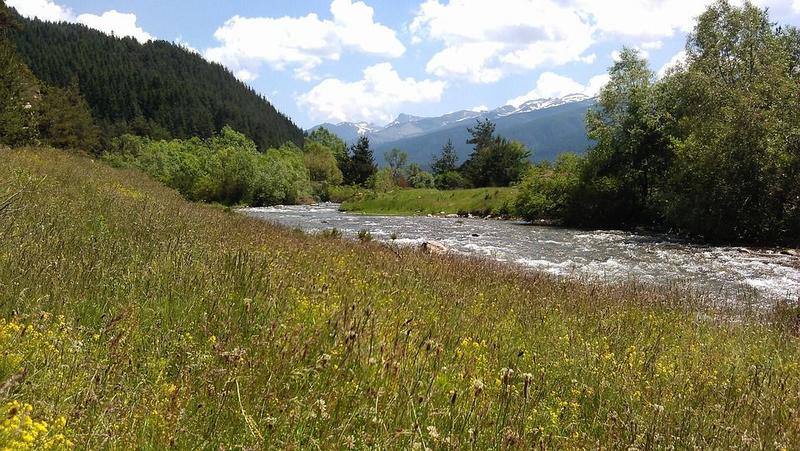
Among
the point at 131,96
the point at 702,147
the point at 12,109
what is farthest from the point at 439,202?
the point at 131,96

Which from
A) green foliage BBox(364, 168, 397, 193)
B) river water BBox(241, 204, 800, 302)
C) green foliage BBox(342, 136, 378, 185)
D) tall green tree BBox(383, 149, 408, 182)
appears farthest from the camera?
tall green tree BBox(383, 149, 408, 182)

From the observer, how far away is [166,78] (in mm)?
192500

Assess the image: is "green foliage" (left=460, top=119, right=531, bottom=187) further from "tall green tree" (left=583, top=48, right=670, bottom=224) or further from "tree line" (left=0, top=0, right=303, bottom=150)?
"tree line" (left=0, top=0, right=303, bottom=150)

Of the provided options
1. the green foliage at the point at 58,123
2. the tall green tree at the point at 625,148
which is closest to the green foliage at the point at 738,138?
the tall green tree at the point at 625,148

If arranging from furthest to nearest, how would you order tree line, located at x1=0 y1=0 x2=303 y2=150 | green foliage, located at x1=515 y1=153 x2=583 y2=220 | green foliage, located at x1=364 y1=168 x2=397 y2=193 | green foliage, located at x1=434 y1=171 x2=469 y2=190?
tree line, located at x1=0 y1=0 x2=303 y2=150 < green foliage, located at x1=434 y1=171 x2=469 y2=190 < green foliage, located at x1=364 y1=168 x2=397 y2=193 < green foliage, located at x1=515 y1=153 x2=583 y2=220

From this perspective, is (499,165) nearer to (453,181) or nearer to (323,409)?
(453,181)

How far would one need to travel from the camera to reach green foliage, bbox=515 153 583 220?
44.4 m

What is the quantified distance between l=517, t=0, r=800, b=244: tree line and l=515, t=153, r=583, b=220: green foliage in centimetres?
11

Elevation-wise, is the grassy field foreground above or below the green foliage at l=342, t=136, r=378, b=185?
below

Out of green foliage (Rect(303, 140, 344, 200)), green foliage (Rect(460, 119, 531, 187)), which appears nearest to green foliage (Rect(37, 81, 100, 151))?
green foliage (Rect(303, 140, 344, 200))

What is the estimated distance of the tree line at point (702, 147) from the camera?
27781mm

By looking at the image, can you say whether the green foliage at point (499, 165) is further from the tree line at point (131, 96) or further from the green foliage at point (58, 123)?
the tree line at point (131, 96)

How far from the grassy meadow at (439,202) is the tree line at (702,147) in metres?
4.64

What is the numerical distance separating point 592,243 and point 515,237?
4.35 m
